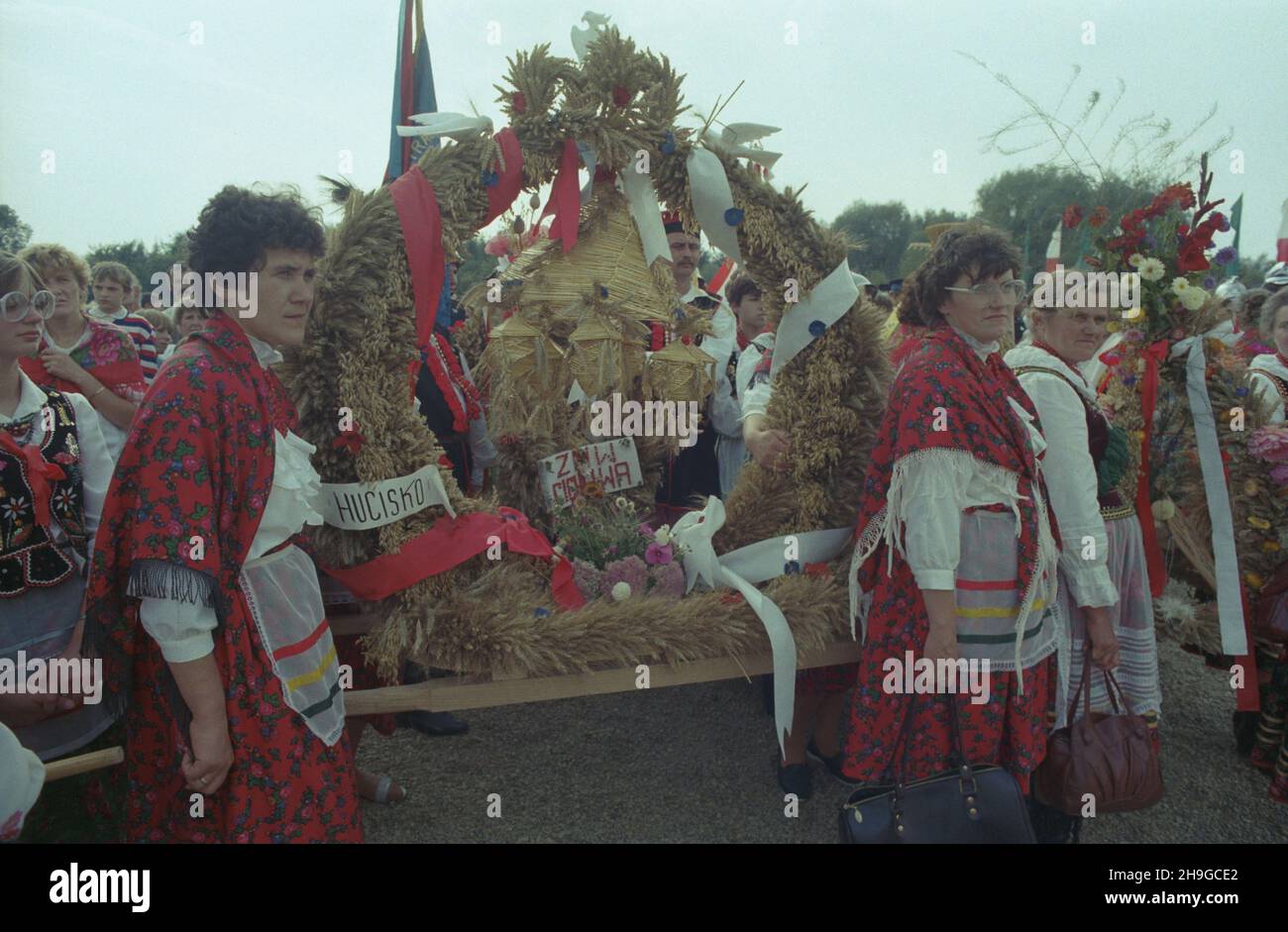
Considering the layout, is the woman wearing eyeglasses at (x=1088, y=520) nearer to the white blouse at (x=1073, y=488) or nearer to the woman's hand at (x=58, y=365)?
the white blouse at (x=1073, y=488)

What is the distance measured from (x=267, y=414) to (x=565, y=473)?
1357mm

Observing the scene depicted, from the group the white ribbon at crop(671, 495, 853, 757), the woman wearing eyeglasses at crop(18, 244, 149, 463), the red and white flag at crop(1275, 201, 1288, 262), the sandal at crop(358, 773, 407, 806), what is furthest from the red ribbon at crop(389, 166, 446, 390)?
the red and white flag at crop(1275, 201, 1288, 262)

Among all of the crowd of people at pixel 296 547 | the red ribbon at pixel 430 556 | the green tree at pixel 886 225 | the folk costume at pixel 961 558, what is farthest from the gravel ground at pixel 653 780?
the green tree at pixel 886 225

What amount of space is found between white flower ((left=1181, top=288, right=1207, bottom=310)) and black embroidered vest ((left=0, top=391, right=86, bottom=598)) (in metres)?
3.99

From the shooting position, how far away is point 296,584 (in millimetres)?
2043

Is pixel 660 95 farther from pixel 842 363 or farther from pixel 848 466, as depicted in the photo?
pixel 848 466

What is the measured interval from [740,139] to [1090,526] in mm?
1720

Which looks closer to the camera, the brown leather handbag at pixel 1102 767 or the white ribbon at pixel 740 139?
the brown leather handbag at pixel 1102 767

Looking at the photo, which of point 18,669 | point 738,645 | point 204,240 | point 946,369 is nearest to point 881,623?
point 738,645

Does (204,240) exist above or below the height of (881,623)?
above

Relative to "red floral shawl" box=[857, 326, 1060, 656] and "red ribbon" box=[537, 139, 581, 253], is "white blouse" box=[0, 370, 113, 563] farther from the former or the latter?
"red floral shawl" box=[857, 326, 1060, 656]

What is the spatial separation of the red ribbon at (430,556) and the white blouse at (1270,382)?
327 cm

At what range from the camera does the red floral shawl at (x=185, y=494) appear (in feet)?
5.67

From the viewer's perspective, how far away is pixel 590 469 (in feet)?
10.6
